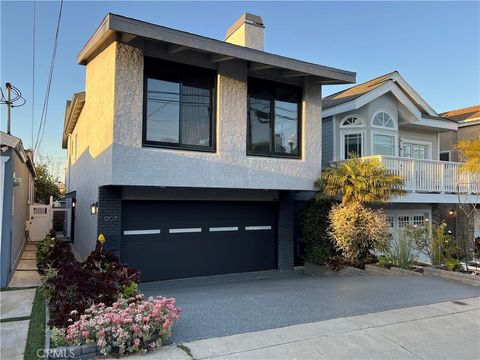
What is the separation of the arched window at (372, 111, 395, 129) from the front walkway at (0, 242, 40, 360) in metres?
12.7

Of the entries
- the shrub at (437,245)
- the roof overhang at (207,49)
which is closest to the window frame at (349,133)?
the roof overhang at (207,49)

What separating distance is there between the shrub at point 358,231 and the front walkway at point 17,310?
8312mm

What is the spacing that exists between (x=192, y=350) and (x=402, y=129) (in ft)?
49.9

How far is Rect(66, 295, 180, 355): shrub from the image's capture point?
4.71 m

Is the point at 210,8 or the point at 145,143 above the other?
the point at 210,8

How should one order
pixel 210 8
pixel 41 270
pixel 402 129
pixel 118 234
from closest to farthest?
pixel 41 270
pixel 118 234
pixel 210 8
pixel 402 129

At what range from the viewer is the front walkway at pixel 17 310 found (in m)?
5.02

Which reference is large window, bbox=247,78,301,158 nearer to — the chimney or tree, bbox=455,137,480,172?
the chimney

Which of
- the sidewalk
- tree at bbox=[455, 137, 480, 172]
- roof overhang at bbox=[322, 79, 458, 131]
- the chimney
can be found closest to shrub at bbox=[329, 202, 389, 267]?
tree at bbox=[455, 137, 480, 172]

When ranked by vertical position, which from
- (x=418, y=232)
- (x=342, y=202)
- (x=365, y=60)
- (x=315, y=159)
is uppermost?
(x=365, y=60)

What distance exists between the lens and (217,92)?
10.4 meters

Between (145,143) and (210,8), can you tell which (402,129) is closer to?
(210,8)

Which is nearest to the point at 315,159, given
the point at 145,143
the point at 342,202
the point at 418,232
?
the point at 342,202

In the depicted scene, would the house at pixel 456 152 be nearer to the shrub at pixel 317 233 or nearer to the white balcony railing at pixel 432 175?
the white balcony railing at pixel 432 175
